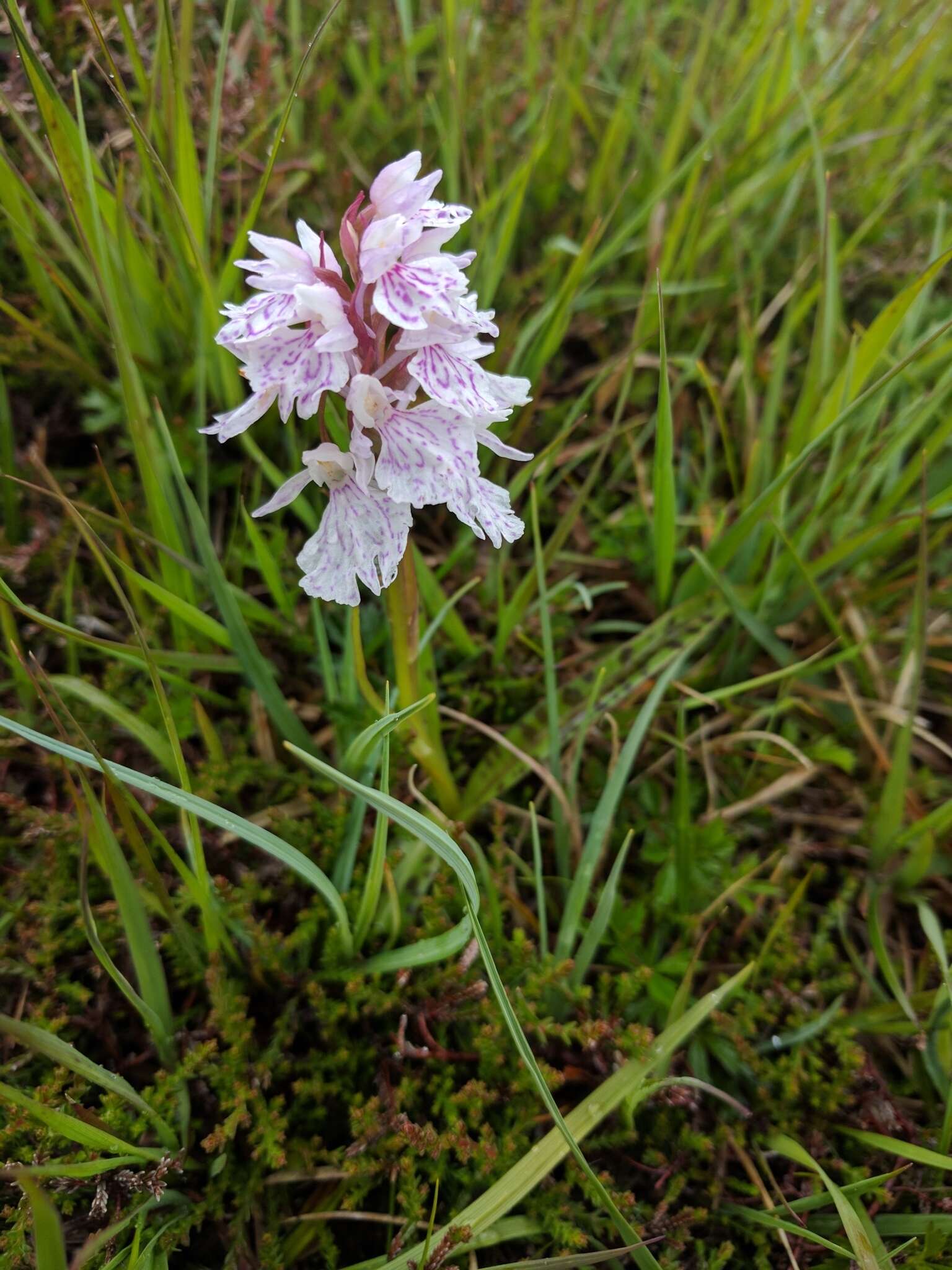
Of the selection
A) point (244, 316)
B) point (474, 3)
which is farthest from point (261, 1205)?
point (474, 3)

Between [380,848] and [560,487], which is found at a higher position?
[560,487]

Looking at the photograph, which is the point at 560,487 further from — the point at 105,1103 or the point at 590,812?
the point at 105,1103

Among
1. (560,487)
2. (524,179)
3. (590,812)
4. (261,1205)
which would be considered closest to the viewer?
(261,1205)

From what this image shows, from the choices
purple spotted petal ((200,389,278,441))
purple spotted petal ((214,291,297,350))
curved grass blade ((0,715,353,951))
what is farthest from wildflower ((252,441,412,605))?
curved grass blade ((0,715,353,951))

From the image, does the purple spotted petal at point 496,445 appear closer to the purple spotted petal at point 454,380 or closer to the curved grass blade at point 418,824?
the purple spotted petal at point 454,380

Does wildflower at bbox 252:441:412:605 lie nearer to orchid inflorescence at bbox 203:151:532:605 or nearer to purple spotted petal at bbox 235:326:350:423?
orchid inflorescence at bbox 203:151:532:605

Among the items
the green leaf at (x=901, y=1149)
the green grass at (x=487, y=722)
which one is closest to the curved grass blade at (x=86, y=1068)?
the green grass at (x=487, y=722)

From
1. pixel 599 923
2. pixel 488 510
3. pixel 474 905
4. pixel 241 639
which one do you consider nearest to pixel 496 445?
pixel 488 510
